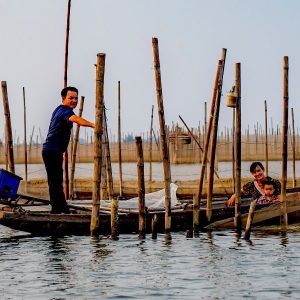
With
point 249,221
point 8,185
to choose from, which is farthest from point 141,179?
point 8,185

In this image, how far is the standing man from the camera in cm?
1719

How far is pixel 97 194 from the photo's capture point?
1655cm

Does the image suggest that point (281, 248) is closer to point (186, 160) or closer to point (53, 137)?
point (53, 137)

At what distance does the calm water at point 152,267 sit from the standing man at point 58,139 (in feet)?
3.41

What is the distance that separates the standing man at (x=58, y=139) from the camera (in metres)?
17.2

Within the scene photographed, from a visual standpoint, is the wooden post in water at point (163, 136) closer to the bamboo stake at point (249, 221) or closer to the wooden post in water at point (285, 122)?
the bamboo stake at point (249, 221)

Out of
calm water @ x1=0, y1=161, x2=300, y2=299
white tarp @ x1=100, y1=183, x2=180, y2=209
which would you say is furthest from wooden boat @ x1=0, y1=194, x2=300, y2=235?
white tarp @ x1=100, y1=183, x2=180, y2=209

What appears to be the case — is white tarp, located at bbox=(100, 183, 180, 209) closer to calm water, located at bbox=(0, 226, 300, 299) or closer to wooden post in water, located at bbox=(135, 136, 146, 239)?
calm water, located at bbox=(0, 226, 300, 299)

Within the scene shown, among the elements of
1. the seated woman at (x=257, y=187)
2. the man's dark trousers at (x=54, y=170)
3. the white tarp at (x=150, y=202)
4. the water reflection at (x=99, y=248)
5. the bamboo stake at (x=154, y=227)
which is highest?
the man's dark trousers at (x=54, y=170)

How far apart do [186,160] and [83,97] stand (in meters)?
35.4

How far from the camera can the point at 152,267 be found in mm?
14375

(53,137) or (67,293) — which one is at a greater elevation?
(53,137)

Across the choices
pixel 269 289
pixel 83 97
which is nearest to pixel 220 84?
pixel 83 97

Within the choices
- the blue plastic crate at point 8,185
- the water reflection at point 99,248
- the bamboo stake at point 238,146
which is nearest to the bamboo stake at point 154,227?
the water reflection at point 99,248
